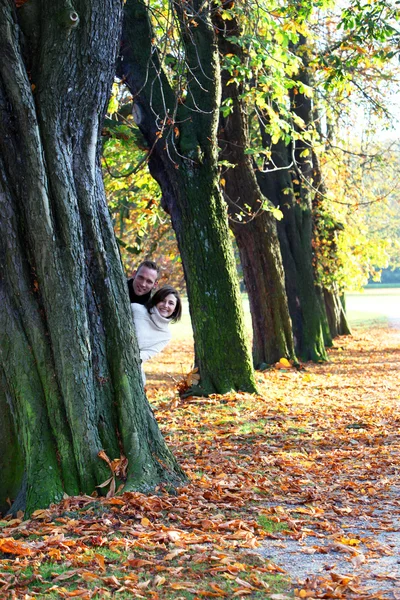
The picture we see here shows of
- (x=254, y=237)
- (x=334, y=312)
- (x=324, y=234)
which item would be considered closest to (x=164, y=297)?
(x=254, y=237)

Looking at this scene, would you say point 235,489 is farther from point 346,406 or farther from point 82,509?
point 346,406

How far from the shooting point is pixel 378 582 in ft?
15.1

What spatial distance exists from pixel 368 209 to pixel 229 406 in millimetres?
25919

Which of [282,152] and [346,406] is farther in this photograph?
[282,152]

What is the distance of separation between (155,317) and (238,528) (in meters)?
3.36

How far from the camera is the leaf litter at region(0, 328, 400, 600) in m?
4.60

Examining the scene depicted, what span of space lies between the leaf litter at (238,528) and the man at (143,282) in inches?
65.2

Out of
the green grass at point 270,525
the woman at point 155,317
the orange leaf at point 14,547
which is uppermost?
the woman at point 155,317

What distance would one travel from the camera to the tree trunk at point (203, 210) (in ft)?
38.9

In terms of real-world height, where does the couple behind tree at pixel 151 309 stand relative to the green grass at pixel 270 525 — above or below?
above

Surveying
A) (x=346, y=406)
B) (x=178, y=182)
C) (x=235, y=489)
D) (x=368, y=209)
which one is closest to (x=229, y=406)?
(x=346, y=406)

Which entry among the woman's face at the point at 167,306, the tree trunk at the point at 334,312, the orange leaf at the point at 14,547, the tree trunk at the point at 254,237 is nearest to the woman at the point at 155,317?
the woman's face at the point at 167,306

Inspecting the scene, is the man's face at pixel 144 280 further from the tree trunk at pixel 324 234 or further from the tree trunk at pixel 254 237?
the tree trunk at pixel 324 234

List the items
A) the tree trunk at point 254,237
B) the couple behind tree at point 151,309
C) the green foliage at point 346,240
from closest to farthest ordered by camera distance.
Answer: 1. the couple behind tree at point 151,309
2. the tree trunk at point 254,237
3. the green foliage at point 346,240
